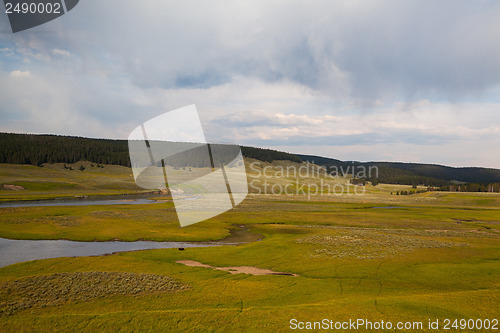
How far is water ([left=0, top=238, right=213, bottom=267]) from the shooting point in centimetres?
3409

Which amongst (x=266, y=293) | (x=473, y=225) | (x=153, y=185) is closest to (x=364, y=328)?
(x=266, y=293)

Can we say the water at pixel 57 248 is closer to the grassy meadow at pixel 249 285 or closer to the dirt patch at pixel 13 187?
the grassy meadow at pixel 249 285

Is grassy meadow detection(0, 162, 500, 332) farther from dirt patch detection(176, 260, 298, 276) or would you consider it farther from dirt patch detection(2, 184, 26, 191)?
dirt patch detection(2, 184, 26, 191)

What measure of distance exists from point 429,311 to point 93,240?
144ft

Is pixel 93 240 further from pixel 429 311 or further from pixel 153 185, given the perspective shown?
pixel 153 185

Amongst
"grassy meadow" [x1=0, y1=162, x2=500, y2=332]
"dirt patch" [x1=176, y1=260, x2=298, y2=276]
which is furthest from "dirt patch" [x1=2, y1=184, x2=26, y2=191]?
"dirt patch" [x1=176, y1=260, x2=298, y2=276]

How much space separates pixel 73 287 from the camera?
73.9 ft

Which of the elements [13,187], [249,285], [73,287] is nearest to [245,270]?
[249,285]

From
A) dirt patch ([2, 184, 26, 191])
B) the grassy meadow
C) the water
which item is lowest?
the water

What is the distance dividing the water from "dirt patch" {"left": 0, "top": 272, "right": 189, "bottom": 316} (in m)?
10.8

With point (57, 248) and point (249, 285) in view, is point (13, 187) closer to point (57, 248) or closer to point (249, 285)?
point (57, 248)

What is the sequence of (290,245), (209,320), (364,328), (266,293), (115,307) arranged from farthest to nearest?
(290,245) < (266,293) < (115,307) < (209,320) < (364,328)

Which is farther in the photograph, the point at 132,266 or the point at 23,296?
the point at 132,266

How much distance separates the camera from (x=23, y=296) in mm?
20516
